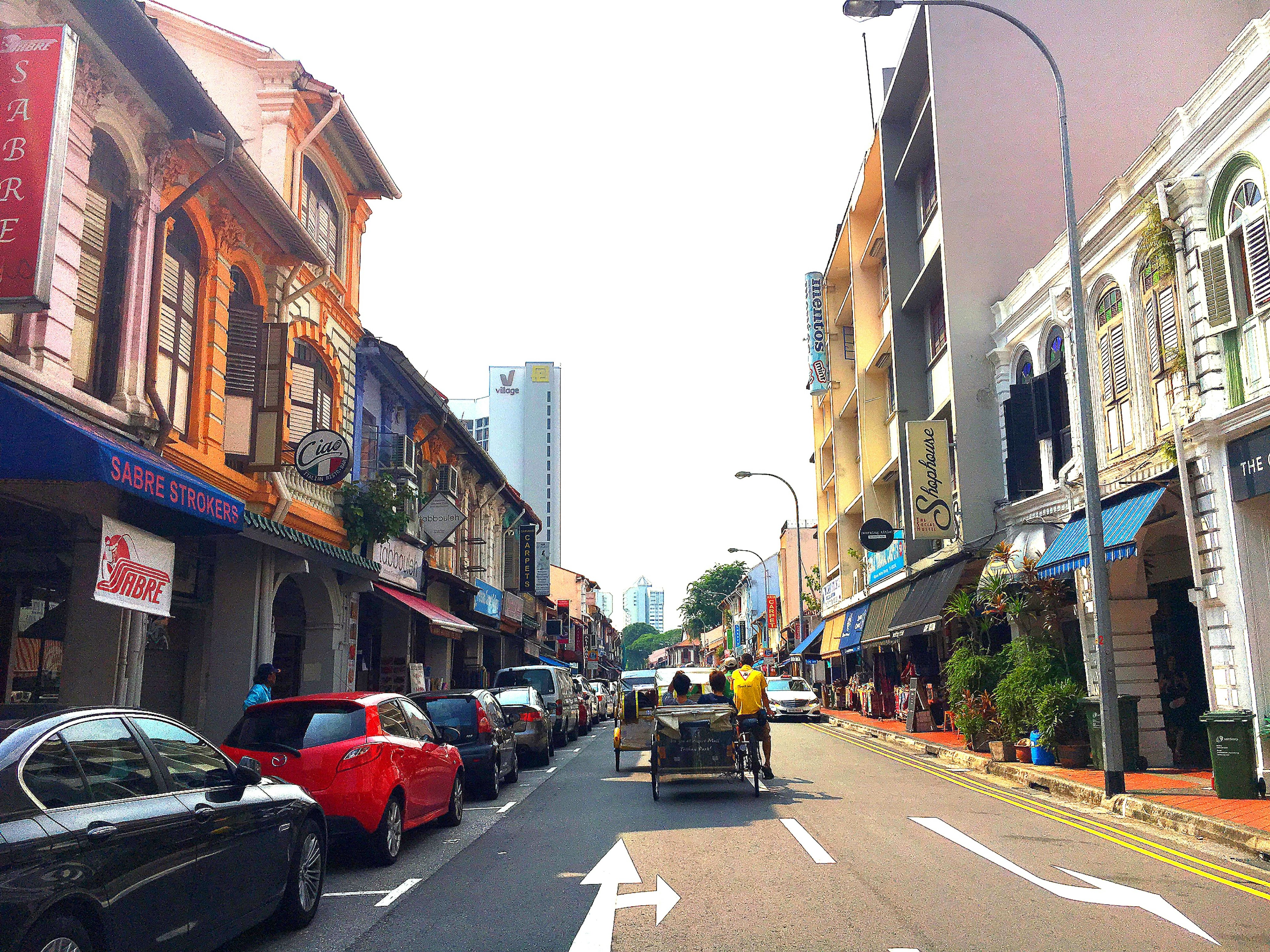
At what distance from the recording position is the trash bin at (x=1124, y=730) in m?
14.4

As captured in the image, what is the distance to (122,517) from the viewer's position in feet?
39.4

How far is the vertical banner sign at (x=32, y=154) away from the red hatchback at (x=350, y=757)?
419cm

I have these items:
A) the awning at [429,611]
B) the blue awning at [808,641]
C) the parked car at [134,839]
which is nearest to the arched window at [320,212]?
the awning at [429,611]

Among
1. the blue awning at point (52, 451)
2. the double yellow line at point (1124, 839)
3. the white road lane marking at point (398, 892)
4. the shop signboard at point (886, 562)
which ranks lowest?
the white road lane marking at point (398, 892)

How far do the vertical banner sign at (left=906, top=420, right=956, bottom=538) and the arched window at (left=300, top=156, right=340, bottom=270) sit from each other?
45.6ft

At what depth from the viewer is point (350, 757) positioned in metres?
9.36

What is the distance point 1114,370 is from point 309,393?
44.8ft

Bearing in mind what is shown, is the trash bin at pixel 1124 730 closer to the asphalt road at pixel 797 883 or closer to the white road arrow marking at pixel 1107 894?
the asphalt road at pixel 797 883

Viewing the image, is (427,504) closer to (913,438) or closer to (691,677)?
(691,677)

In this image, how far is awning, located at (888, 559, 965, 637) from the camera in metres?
23.8

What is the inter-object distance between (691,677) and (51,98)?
→ 17907mm

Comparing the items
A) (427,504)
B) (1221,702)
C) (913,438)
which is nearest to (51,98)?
(1221,702)

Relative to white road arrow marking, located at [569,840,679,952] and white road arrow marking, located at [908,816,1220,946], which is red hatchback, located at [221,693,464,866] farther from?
white road arrow marking, located at [908,816,1220,946]

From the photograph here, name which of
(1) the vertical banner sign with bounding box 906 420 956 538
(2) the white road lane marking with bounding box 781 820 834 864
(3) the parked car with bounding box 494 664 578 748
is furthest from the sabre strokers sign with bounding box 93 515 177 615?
(1) the vertical banner sign with bounding box 906 420 956 538
